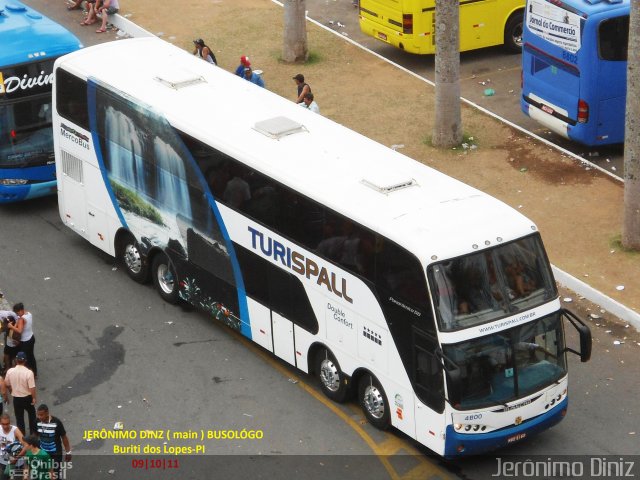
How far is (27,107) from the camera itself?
2078 centimetres

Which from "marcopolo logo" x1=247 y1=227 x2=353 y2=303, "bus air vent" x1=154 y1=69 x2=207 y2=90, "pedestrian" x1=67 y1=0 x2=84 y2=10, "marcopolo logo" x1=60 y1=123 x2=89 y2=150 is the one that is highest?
"bus air vent" x1=154 y1=69 x2=207 y2=90

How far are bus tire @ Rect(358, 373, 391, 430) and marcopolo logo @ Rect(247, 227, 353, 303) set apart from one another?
1.12m

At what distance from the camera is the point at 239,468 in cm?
1484

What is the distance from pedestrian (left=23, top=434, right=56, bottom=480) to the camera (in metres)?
13.3

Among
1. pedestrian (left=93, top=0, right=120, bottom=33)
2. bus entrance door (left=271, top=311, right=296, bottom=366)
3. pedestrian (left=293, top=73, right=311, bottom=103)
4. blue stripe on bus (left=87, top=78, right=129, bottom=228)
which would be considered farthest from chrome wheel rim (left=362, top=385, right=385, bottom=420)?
pedestrian (left=93, top=0, right=120, bottom=33)

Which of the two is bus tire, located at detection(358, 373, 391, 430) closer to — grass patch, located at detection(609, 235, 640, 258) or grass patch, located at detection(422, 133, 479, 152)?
grass patch, located at detection(609, 235, 640, 258)

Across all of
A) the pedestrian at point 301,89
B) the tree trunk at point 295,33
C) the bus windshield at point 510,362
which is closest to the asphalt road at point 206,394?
the bus windshield at point 510,362

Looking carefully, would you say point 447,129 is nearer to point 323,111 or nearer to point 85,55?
point 323,111

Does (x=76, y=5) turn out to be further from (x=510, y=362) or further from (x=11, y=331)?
(x=510, y=362)

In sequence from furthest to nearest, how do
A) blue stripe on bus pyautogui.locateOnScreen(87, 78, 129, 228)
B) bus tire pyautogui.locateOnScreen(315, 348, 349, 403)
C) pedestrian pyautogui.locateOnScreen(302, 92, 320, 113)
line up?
pedestrian pyautogui.locateOnScreen(302, 92, 320, 113), blue stripe on bus pyautogui.locateOnScreen(87, 78, 129, 228), bus tire pyautogui.locateOnScreen(315, 348, 349, 403)

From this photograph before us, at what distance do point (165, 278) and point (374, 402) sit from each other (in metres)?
4.81

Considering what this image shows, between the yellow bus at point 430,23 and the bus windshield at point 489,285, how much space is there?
13338 mm

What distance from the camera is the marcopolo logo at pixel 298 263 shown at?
1502 cm

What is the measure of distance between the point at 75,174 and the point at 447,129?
24.0 feet
